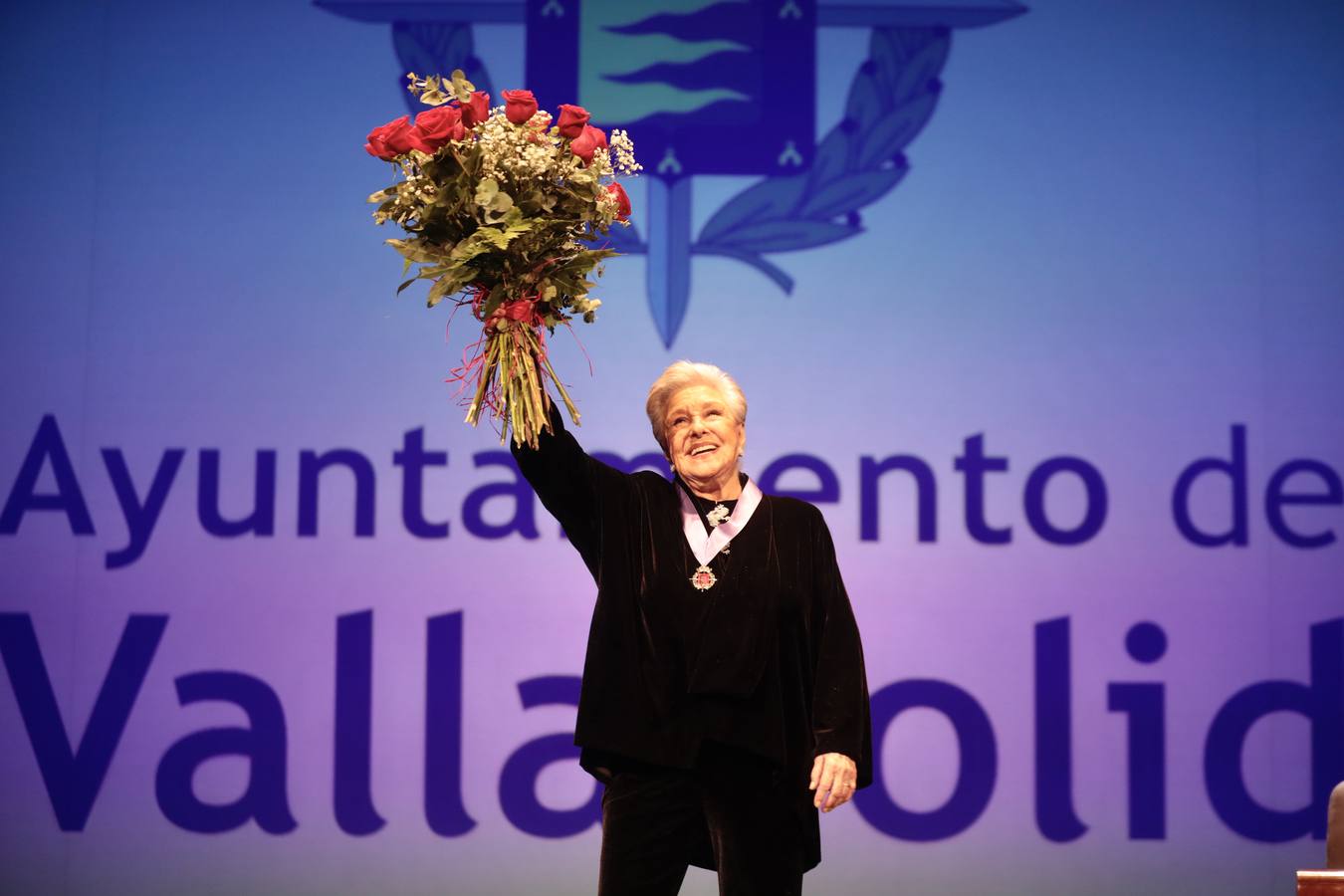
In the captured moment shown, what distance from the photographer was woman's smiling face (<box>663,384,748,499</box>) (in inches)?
89.5

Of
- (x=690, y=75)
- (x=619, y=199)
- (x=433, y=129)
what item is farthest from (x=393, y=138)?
(x=690, y=75)

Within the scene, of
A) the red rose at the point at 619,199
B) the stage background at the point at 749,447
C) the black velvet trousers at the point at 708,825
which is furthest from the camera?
the stage background at the point at 749,447

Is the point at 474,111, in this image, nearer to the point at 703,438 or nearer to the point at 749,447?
the point at 703,438

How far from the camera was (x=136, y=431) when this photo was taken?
3924 mm

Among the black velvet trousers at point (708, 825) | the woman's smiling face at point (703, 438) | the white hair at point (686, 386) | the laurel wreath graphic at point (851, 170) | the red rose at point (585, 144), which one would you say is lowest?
the black velvet trousers at point (708, 825)

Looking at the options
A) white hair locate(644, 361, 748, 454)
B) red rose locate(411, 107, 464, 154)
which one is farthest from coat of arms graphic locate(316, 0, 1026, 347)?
red rose locate(411, 107, 464, 154)

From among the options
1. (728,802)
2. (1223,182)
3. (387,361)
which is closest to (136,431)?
(387,361)

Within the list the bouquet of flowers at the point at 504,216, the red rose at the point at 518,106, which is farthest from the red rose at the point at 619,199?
the red rose at the point at 518,106

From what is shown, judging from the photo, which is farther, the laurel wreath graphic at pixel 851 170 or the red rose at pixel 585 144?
the laurel wreath graphic at pixel 851 170

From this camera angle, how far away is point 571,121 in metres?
2.20

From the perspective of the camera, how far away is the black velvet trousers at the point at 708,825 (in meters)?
2.11

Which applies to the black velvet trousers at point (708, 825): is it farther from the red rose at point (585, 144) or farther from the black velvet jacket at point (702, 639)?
the red rose at point (585, 144)

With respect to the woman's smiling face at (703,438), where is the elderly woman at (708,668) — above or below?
below

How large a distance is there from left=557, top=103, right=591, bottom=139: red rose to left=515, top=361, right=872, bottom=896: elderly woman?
0.45 meters
